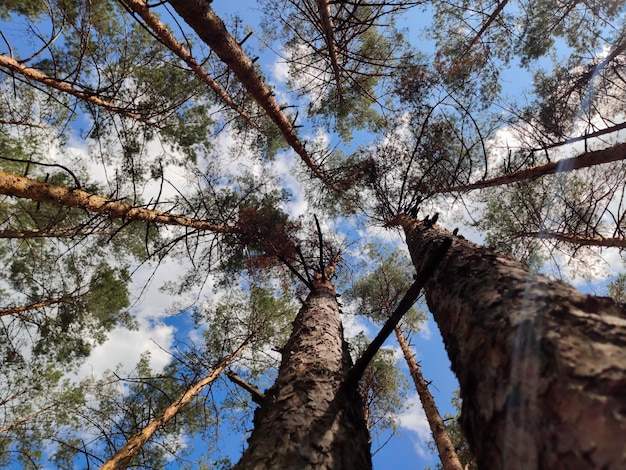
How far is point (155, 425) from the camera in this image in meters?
5.45

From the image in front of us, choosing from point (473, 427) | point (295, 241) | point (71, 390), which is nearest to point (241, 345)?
point (295, 241)

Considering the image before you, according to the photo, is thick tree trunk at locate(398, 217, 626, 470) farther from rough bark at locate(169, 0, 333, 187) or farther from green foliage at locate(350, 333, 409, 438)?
green foliage at locate(350, 333, 409, 438)

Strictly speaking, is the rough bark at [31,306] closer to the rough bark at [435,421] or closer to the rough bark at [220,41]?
the rough bark at [220,41]

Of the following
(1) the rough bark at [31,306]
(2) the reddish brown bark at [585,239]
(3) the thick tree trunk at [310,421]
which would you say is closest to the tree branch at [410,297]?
(3) the thick tree trunk at [310,421]

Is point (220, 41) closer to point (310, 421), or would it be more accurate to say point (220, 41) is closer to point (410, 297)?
point (410, 297)

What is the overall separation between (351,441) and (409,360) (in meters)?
6.27

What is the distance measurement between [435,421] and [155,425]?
4398 mm

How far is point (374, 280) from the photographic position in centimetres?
1111

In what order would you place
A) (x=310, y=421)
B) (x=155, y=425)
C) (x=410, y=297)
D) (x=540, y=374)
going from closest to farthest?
(x=540, y=374) < (x=410, y=297) < (x=310, y=421) < (x=155, y=425)

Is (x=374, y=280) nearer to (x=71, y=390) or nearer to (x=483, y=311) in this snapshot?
(x=71, y=390)

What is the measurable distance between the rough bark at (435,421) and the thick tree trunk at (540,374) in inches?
190

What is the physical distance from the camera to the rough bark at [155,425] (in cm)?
459

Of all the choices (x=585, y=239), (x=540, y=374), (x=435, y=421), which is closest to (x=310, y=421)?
(x=540, y=374)

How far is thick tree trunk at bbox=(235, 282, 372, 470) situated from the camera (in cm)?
136
